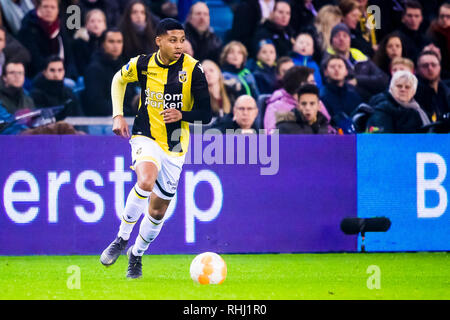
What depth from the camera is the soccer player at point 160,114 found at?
25.4 feet

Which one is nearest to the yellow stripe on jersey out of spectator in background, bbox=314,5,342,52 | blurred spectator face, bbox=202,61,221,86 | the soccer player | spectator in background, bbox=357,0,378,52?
the soccer player

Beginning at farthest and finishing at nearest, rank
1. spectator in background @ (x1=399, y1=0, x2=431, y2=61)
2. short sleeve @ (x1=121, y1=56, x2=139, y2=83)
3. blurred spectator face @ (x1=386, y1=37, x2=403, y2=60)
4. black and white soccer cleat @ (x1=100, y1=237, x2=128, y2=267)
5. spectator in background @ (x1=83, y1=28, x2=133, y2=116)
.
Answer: spectator in background @ (x1=399, y1=0, x2=431, y2=61), blurred spectator face @ (x1=386, y1=37, x2=403, y2=60), spectator in background @ (x1=83, y1=28, x2=133, y2=116), short sleeve @ (x1=121, y1=56, x2=139, y2=83), black and white soccer cleat @ (x1=100, y1=237, x2=128, y2=267)

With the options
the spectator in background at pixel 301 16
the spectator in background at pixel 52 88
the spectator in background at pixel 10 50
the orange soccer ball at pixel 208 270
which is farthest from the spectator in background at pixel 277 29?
the orange soccer ball at pixel 208 270

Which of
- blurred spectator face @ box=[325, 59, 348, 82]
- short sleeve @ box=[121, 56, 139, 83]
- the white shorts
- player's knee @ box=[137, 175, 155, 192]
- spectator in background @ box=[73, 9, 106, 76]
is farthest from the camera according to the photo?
blurred spectator face @ box=[325, 59, 348, 82]

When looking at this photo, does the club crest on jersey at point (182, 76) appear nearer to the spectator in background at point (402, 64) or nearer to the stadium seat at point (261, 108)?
the stadium seat at point (261, 108)

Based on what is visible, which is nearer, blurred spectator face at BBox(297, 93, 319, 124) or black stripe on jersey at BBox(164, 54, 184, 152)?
black stripe on jersey at BBox(164, 54, 184, 152)

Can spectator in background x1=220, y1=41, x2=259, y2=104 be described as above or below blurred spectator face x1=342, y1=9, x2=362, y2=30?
below

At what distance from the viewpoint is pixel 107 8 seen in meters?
12.3

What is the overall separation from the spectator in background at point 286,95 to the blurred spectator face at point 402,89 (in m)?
1.13

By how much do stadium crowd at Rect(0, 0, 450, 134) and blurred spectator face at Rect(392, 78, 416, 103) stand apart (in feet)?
0.04

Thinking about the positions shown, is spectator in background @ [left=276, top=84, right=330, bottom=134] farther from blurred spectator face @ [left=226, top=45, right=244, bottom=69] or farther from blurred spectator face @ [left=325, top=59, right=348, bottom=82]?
blurred spectator face @ [left=226, top=45, right=244, bottom=69]

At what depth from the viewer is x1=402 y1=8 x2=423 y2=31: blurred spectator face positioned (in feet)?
44.5

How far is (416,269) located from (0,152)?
4869mm

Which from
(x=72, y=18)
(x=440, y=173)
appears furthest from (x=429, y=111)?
(x=72, y=18)
